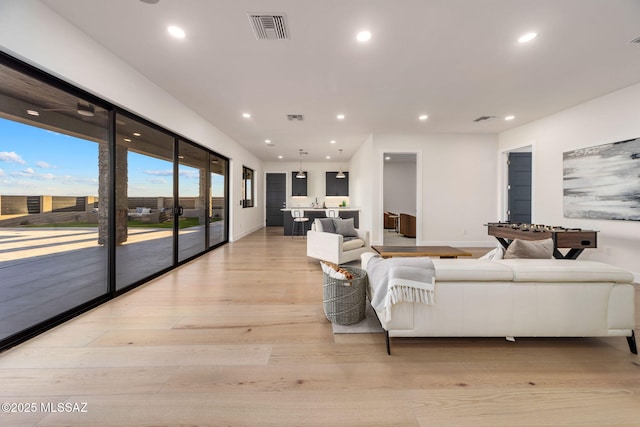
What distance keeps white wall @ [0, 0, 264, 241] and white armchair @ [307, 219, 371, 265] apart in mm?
2998

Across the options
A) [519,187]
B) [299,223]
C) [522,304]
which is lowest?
[522,304]

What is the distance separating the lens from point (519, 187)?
635cm

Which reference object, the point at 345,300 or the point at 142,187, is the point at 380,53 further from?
the point at 142,187

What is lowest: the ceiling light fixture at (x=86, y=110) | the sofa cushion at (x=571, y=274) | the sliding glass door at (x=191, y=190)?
the sofa cushion at (x=571, y=274)

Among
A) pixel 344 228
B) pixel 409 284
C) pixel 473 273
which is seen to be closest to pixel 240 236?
pixel 344 228

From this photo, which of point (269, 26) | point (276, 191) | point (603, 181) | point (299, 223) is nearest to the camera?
point (269, 26)

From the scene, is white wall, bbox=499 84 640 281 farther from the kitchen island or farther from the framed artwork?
the kitchen island

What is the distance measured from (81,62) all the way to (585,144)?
7.12 m

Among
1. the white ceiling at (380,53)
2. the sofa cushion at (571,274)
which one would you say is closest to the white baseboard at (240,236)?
the white ceiling at (380,53)

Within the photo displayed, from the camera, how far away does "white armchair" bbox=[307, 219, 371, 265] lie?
425cm

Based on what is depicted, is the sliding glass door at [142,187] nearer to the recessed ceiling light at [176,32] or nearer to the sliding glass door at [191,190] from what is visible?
the sliding glass door at [191,190]

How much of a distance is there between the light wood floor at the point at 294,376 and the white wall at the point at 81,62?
236 centimetres

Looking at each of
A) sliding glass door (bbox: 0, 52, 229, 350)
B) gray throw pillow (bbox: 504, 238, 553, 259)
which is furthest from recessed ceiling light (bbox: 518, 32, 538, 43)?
sliding glass door (bbox: 0, 52, 229, 350)

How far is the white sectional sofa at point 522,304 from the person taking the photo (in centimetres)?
187
